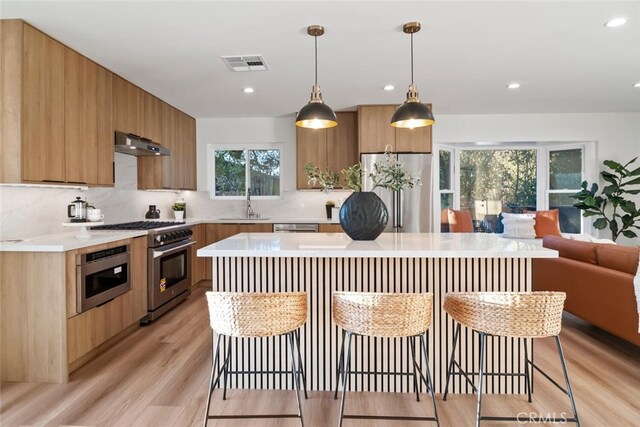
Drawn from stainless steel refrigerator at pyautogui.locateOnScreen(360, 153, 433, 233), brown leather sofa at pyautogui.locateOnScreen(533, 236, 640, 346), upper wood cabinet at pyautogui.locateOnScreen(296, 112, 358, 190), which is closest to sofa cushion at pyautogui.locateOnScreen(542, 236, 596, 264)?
brown leather sofa at pyautogui.locateOnScreen(533, 236, 640, 346)

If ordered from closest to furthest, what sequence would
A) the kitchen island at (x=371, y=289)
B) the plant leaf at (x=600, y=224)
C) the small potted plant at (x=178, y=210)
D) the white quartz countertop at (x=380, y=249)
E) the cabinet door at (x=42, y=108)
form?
the white quartz countertop at (x=380, y=249), the kitchen island at (x=371, y=289), the cabinet door at (x=42, y=108), the plant leaf at (x=600, y=224), the small potted plant at (x=178, y=210)

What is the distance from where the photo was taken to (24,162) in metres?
2.48

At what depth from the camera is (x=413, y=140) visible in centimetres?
474

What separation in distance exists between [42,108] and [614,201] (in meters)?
6.59

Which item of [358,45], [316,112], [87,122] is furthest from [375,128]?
[87,122]

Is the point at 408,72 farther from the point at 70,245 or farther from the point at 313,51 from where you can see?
the point at 70,245

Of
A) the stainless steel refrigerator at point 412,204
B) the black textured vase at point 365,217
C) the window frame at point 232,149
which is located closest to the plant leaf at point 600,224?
the stainless steel refrigerator at point 412,204

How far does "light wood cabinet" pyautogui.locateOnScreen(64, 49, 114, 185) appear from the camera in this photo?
2902 mm

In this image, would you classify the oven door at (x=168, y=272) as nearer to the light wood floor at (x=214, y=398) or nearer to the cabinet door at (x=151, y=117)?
the light wood floor at (x=214, y=398)

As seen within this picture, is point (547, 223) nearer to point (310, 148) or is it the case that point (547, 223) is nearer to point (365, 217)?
point (310, 148)

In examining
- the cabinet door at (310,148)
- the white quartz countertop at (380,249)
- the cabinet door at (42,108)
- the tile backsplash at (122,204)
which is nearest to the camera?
the white quartz countertop at (380,249)

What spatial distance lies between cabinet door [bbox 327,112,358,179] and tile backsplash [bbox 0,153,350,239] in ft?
1.84

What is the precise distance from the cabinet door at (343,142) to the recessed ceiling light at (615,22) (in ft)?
9.68

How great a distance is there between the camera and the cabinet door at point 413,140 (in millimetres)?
4727
